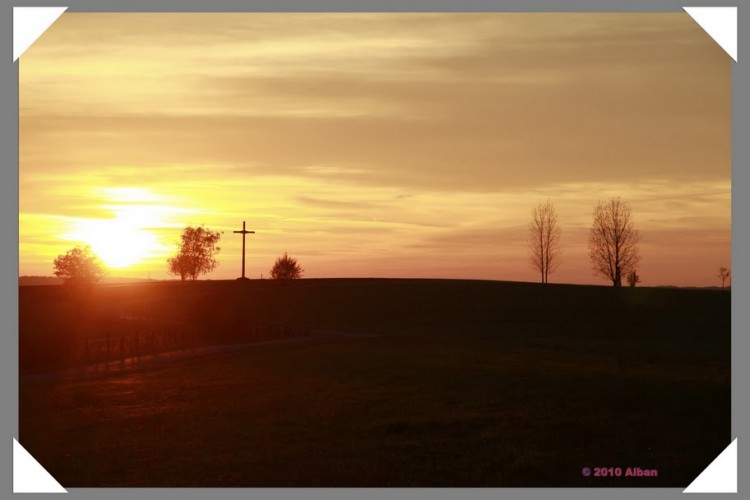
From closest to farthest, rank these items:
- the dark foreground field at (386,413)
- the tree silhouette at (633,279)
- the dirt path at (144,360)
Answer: the dark foreground field at (386,413) < the dirt path at (144,360) < the tree silhouette at (633,279)

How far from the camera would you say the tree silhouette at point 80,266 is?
295 ft

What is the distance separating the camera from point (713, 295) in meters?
76.4

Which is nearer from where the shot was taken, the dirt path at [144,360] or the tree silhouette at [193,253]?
the dirt path at [144,360]

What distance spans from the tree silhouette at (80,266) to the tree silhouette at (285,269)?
2320 cm

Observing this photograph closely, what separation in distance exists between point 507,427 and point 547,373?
33.0 feet

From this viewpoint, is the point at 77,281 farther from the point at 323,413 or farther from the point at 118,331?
the point at 323,413

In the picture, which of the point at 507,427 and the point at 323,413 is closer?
the point at 507,427

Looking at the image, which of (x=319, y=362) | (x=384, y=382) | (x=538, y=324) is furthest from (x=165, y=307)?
(x=384, y=382)

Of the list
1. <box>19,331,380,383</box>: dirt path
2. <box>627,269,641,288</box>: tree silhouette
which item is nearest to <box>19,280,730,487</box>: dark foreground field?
<box>19,331,380,383</box>: dirt path

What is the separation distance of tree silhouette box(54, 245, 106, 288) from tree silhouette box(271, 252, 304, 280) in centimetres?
2320

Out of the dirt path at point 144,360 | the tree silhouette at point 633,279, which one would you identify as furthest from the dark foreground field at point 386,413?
the tree silhouette at point 633,279

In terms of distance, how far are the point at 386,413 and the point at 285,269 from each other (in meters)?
86.2

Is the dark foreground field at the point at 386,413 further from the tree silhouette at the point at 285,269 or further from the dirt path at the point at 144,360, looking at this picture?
the tree silhouette at the point at 285,269

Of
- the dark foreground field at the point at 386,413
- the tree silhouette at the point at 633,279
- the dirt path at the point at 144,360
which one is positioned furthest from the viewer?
the tree silhouette at the point at 633,279
